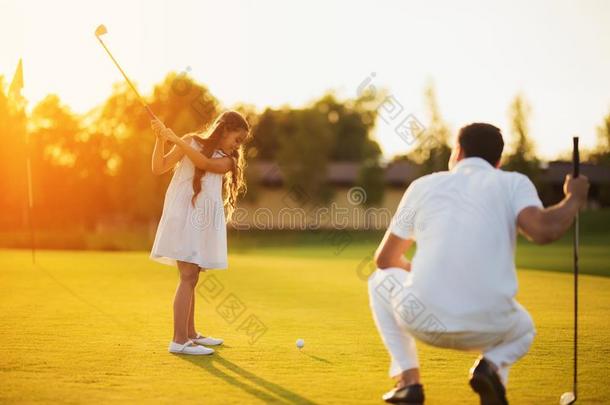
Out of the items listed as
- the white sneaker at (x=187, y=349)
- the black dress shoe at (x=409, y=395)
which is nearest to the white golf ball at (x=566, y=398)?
the black dress shoe at (x=409, y=395)

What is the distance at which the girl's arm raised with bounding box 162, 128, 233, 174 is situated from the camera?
21.1ft

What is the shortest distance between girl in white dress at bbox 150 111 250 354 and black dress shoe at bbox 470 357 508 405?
9.48ft

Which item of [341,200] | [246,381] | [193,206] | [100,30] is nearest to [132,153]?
[341,200]

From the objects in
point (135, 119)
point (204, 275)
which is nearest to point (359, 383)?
point (204, 275)

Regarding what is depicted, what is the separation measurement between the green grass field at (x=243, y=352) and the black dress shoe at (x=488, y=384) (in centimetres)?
67

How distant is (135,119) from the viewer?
64250 mm

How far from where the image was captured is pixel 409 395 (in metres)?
4.32

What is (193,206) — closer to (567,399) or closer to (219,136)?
(219,136)

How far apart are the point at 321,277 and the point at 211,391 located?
10.7m

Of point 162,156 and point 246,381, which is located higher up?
point 162,156

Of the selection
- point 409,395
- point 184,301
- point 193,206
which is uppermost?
point 193,206

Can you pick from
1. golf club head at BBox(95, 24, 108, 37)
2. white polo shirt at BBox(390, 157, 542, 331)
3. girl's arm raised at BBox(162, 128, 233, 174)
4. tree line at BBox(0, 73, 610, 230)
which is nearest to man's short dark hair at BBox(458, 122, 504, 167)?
white polo shirt at BBox(390, 157, 542, 331)

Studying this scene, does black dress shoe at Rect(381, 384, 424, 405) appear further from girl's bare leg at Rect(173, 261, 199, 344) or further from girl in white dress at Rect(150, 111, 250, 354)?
girl's bare leg at Rect(173, 261, 199, 344)

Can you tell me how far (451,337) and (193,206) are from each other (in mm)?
3192
